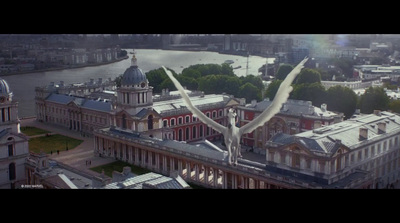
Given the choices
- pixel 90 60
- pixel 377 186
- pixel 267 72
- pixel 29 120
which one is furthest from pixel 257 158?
pixel 267 72

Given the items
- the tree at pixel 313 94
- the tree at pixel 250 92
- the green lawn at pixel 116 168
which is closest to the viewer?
the green lawn at pixel 116 168

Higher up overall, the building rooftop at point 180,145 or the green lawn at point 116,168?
the building rooftop at point 180,145

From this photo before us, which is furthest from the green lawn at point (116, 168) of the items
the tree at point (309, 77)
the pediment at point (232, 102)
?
the tree at point (309, 77)

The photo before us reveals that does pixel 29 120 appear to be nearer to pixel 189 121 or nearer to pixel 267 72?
pixel 189 121

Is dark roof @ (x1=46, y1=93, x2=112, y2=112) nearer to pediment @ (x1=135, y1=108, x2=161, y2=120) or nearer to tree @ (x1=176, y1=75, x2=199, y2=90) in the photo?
pediment @ (x1=135, y1=108, x2=161, y2=120)

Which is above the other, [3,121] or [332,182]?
[3,121]

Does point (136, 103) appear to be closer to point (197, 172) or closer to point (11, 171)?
point (197, 172)

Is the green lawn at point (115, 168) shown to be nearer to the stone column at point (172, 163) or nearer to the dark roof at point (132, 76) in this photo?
the stone column at point (172, 163)
